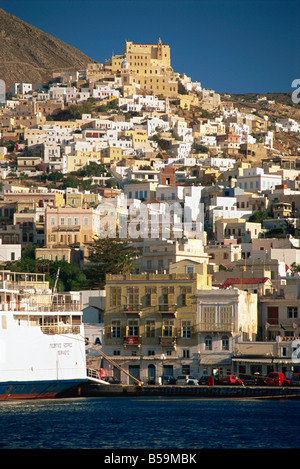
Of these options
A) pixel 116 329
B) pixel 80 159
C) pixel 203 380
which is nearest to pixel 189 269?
pixel 116 329

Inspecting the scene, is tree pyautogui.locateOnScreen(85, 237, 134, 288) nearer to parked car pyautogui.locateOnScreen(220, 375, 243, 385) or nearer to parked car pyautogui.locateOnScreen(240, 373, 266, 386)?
parked car pyautogui.locateOnScreen(240, 373, 266, 386)

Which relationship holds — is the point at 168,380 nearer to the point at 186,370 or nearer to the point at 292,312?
the point at 186,370

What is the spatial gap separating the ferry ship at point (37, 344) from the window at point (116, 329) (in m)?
4.62

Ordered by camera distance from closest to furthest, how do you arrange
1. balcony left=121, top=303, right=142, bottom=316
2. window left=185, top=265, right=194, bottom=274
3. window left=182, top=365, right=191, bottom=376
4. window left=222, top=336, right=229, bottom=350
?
1. window left=222, top=336, right=229, bottom=350
2. window left=182, top=365, right=191, bottom=376
3. balcony left=121, top=303, right=142, bottom=316
4. window left=185, top=265, right=194, bottom=274

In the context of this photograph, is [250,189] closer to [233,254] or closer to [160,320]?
[233,254]

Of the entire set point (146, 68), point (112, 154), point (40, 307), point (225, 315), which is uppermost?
point (146, 68)

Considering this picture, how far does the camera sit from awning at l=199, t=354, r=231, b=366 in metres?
53.2

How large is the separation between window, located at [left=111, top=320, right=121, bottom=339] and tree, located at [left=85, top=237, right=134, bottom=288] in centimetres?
1426

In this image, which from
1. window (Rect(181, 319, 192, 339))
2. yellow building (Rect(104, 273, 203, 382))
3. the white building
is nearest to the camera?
yellow building (Rect(104, 273, 203, 382))

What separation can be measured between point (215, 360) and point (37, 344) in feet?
33.4

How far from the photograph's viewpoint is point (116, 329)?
183 feet

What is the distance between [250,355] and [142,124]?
4211 inches

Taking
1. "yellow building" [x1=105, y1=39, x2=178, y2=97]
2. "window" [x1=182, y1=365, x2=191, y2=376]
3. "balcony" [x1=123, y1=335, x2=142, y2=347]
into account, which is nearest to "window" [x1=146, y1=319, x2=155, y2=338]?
"balcony" [x1=123, y1=335, x2=142, y2=347]
